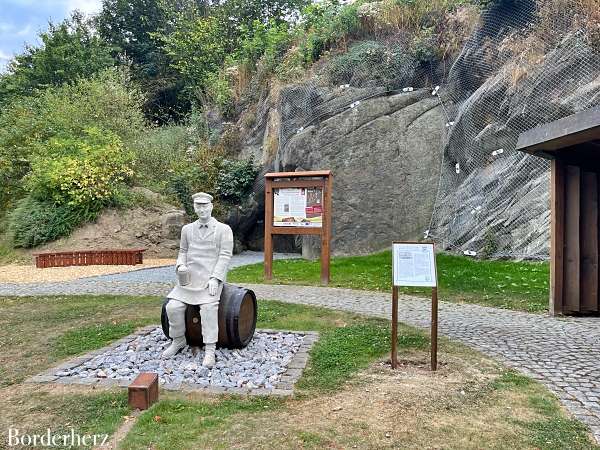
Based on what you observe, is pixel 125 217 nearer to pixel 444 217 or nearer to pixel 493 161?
pixel 444 217

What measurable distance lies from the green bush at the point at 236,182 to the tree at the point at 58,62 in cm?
1157

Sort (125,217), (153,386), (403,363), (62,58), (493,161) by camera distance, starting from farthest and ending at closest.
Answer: (62,58) → (125,217) → (493,161) → (403,363) → (153,386)

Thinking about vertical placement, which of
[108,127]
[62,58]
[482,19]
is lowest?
[108,127]

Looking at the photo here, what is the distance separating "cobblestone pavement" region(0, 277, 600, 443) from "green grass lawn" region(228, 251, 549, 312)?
0.60 m

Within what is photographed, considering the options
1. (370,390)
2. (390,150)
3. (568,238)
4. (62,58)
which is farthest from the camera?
(62,58)

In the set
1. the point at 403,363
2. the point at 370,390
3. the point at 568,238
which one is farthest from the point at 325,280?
the point at 370,390

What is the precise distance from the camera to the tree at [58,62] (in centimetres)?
2439

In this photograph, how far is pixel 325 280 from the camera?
9867 millimetres

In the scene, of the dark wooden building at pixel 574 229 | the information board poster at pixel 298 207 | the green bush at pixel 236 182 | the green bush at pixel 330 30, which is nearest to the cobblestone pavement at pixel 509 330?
the dark wooden building at pixel 574 229

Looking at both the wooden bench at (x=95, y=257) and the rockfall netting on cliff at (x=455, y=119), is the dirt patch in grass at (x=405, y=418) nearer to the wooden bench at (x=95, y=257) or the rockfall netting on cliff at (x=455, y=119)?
the rockfall netting on cliff at (x=455, y=119)

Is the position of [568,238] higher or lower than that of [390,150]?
lower

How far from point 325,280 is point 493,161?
604 cm

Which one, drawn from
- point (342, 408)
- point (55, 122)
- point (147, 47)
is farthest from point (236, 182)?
point (147, 47)

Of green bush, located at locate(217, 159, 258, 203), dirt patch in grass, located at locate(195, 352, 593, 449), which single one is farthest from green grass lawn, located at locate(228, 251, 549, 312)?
green bush, located at locate(217, 159, 258, 203)
